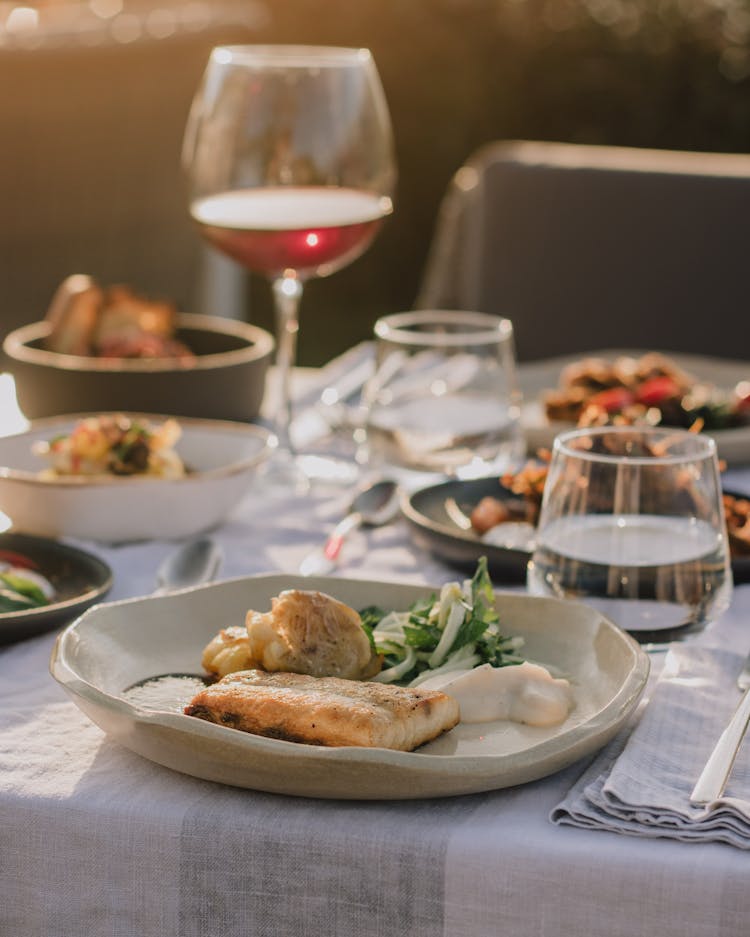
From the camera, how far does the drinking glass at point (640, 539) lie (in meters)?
1.10

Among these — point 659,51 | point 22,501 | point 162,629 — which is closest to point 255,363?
point 22,501

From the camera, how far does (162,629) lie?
1.13 metres

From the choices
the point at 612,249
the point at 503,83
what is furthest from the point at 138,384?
the point at 503,83

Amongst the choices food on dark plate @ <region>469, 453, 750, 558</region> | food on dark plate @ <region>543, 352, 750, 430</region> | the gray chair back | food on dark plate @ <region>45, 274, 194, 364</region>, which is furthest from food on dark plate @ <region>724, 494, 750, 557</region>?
the gray chair back

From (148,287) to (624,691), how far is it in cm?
363

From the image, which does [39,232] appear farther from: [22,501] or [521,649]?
[521,649]

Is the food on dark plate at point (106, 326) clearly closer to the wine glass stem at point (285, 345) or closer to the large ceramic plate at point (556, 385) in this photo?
the wine glass stem at point (285, 345)

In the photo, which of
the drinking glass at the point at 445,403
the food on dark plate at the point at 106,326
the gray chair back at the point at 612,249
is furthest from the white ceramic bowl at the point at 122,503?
the gray chair back at the point at 612,249

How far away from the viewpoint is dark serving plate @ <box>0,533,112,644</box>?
1.20 metres

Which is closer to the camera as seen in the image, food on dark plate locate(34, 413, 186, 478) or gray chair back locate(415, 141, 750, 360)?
food on dark plate locate(34, 413, 186, 478)

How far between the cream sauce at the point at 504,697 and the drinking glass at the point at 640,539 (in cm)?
16

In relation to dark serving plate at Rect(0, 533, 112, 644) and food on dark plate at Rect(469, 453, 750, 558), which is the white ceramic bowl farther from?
food on dark plate at Rect(469, 453, 750, 558)

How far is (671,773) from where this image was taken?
94cm

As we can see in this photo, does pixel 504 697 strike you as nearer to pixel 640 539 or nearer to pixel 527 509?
pixel 640 539
